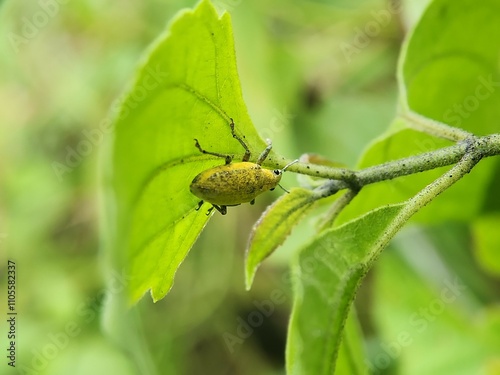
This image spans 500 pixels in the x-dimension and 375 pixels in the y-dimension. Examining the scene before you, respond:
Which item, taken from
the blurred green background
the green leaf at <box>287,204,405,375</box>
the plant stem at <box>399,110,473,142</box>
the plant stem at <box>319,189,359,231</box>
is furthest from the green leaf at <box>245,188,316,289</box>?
the blurred green background

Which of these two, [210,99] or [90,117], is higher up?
[90,117]

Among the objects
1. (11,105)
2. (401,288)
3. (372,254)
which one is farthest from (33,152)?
(372,254)

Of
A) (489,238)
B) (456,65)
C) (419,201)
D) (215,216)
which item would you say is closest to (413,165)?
(419,201)

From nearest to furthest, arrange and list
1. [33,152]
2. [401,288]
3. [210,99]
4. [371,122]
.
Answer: [210,99] < [401,288] < [371,122] < [33,152]

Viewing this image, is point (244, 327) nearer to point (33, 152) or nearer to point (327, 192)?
point (33, 152)

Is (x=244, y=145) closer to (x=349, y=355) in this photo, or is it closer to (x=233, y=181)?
(x=233, y=181)

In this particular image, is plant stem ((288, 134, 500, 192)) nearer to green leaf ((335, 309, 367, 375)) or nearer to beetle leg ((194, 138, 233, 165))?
beetle leg ((194, 138, 233, 165))

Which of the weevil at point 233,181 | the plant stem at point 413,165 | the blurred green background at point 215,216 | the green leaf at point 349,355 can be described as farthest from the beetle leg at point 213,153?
the blurred green background at point 215,216
